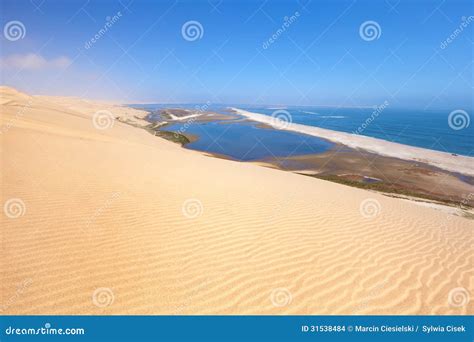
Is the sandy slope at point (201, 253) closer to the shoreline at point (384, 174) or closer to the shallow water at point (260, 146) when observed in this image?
the shoreline at point (384, 174)

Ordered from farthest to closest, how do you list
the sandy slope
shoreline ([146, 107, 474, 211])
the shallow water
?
the shallow water, shoreline ([146, 107, 474, 211]), the sandy slope

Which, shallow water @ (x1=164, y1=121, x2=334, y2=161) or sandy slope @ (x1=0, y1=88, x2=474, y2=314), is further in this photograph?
shallow water @ (x1=164, y1=121, x2=334, y2=161)

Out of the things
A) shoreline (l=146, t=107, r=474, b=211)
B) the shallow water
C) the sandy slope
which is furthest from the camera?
the shallow water

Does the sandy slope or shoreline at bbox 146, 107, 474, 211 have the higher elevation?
shoreline at bbox 146, 107, 474, 211

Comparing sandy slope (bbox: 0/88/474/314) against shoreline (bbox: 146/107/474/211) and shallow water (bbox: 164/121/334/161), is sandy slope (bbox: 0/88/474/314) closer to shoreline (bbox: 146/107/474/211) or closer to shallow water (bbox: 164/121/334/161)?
shoreline (bbox: 146/107/474/211)

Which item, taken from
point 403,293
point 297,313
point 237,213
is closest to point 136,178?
point 237,213

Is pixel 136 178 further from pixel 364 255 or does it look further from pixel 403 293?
pixel 403 293

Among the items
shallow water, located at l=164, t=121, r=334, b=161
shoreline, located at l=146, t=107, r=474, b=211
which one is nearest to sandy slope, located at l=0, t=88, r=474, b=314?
shoreline, located at l=146, t=107, r=474, b=211

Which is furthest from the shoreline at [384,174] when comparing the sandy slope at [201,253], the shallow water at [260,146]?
the sandy slope at [201,253]

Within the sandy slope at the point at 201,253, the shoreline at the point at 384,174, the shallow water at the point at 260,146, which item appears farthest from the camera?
the shallow water at the point at 260,146
